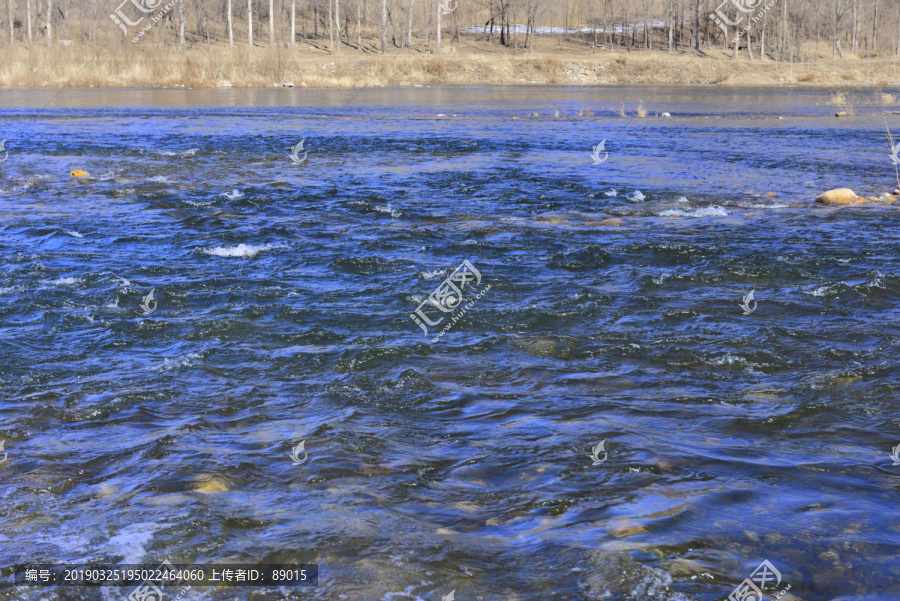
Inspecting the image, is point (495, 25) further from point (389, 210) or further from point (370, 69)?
point (389, 210)

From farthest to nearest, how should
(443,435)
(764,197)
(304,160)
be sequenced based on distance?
(304,160) → (764,197) → (443,435)

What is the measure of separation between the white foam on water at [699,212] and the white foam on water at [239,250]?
6.57 meters

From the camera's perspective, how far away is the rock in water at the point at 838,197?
14.4m

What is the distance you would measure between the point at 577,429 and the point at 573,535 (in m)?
1.47

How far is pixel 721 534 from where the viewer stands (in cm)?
437

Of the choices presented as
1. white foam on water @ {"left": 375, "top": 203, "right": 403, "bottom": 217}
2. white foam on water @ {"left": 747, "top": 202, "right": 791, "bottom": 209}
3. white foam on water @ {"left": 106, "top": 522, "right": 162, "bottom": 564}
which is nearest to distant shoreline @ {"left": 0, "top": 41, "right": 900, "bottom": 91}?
white foam on water @ {"left": 375, "top": 203, "right": 403, "bottom": 217}

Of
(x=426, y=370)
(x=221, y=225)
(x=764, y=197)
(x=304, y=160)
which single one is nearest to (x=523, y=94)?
(x=304, y=160)

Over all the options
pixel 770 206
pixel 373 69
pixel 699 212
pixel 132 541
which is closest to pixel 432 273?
pixel 699 212

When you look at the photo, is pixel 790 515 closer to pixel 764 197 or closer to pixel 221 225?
pixel 221 225

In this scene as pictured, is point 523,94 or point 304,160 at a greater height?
point 523,94

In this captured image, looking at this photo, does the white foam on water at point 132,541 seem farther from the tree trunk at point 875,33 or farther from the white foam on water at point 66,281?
the tree trunk at point 875,33

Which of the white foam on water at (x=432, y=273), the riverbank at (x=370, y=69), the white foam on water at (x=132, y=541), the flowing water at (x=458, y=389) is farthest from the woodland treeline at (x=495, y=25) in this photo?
the white foam on water at (x=132, y=541)

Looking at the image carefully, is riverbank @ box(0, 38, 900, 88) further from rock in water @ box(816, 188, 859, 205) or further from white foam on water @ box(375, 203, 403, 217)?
rock in water @ box(816, 188, 859, 205)

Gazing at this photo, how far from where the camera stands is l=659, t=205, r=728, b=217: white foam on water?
13422 millimetres
